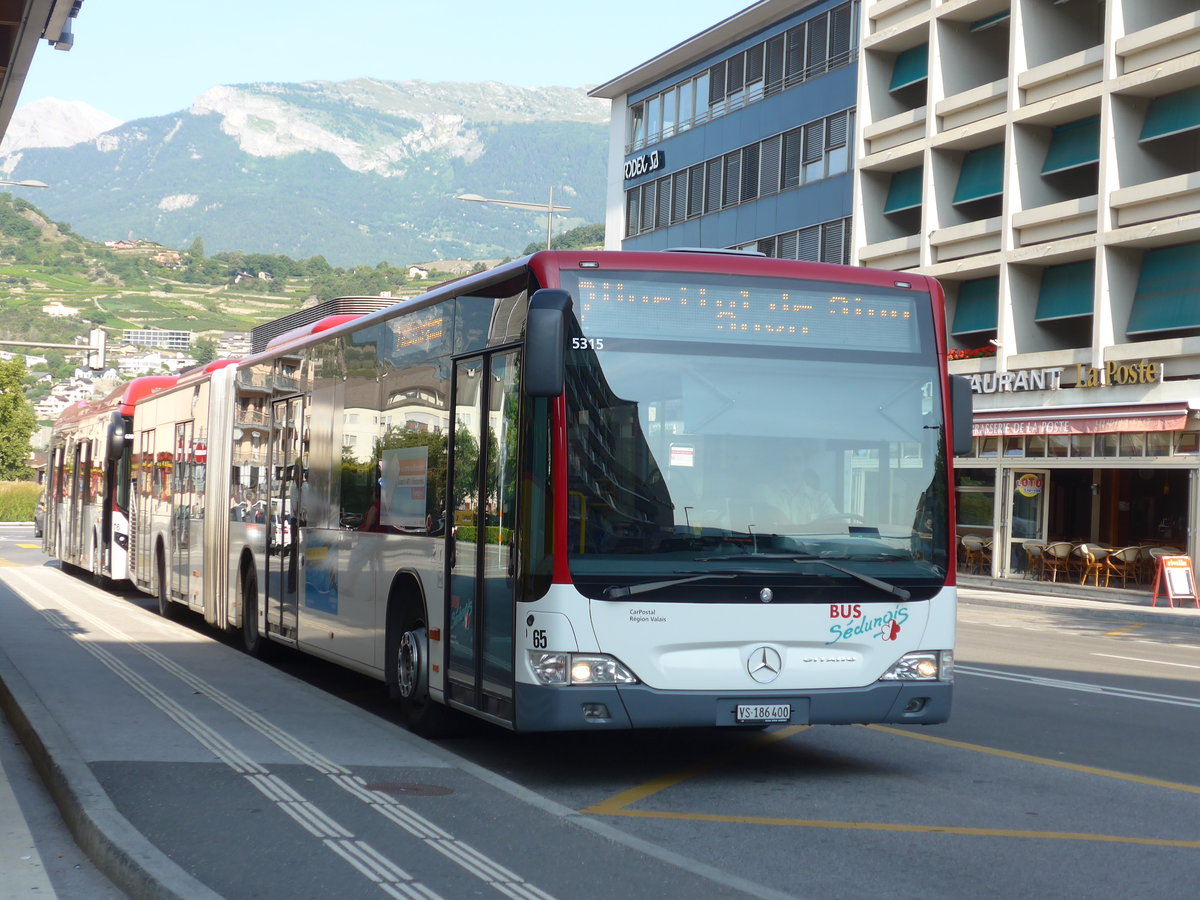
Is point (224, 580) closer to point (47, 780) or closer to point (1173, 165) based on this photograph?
point (47, 780)

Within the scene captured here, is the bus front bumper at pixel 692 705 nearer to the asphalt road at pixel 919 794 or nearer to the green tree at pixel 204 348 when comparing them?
the asphalt road at pixel 919 794

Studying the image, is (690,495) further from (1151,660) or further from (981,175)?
(981,175)

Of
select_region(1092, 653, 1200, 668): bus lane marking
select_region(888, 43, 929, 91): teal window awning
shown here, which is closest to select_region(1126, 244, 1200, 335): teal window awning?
select_region(888, 43, 929, 91): teal window awning

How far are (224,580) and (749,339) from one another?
8963 mm

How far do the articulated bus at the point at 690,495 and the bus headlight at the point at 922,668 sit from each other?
0.04 ft

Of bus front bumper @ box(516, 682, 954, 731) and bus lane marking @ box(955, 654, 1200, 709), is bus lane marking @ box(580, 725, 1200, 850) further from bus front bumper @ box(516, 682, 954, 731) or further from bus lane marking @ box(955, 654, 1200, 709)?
bus lane marking @ box(955, 654, 1200, 709)

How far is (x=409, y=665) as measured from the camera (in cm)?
987

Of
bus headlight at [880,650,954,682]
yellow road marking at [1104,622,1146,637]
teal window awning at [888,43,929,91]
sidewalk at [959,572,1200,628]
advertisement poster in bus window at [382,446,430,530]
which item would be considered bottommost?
yellow road marking at [1104,622,1146,637]

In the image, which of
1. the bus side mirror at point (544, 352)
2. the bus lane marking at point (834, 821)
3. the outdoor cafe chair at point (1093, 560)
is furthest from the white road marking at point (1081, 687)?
the outdoor cafe chair at point (1093, 560)

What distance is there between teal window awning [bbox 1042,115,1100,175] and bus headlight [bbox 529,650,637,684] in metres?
27.0

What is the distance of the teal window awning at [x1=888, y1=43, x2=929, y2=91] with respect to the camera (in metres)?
37.3

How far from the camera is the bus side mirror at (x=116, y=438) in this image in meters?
21.7

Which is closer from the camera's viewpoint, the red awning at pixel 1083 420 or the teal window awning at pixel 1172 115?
the red awning at pixel 1083 420

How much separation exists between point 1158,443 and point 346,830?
84.6ft
